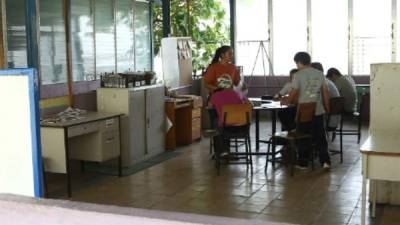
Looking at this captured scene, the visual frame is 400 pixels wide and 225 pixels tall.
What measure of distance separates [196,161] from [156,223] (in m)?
5.54

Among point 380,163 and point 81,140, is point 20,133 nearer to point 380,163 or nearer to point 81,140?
point 380,163

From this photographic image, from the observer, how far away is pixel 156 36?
944cm

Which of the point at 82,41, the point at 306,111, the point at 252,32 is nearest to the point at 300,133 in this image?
the point at 306,111

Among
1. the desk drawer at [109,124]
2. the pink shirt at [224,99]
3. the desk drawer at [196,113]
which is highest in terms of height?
the pink shirt at [224,99]

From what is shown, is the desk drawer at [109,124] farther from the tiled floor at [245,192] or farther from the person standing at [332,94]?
the person standing at [332,94]

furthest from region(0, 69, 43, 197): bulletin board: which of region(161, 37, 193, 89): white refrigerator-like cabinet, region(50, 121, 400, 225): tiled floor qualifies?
region(161, 37, 193, 89): white refrigerator-like cabinet

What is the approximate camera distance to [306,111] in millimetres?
6004

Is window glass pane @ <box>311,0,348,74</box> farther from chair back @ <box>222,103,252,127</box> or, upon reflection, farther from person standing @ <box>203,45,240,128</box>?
chair back @ <box>222,103,252,127</box>

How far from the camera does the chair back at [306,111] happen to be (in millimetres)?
5996

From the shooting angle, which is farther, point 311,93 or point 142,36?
point 142,36

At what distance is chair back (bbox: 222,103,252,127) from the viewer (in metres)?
6.09

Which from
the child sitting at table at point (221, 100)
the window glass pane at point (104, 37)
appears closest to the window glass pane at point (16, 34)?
the window glass pane at point (104, 37)

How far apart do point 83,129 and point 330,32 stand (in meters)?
6.77

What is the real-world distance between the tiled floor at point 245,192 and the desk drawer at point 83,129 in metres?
0.62
